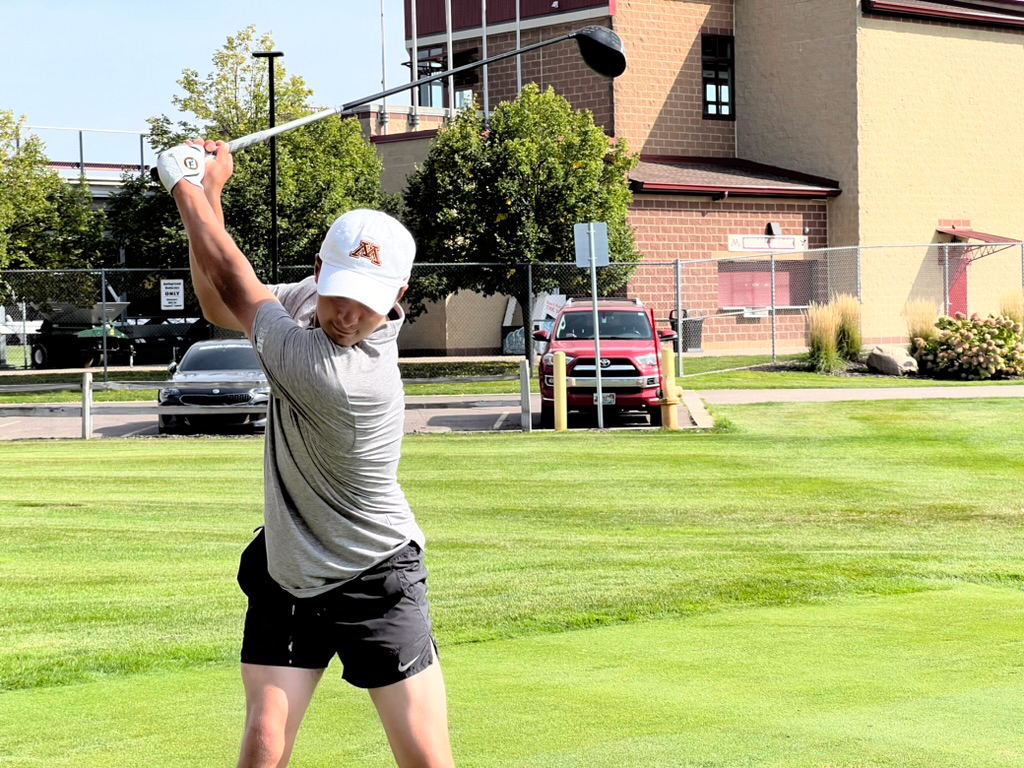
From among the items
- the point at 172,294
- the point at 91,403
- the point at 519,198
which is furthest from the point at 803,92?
the point at 91,403

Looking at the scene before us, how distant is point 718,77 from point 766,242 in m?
6.12

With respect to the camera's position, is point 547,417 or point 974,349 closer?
point 547,417

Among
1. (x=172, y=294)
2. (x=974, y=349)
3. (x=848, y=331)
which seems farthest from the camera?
(x=848, y=331)

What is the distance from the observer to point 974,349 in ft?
91.4

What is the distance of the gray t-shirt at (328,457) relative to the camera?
3.52 m

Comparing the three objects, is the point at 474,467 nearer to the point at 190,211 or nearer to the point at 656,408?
the point at 656,408

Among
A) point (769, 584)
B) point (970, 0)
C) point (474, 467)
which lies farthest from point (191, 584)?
point (970, 0)

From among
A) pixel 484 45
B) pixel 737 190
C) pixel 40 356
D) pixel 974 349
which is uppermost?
pixel 484 45

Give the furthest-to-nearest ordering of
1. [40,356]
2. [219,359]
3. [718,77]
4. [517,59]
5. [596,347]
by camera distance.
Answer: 1. [718,77]
2. [517,59]
3. [40,356]
4. [219,359]
5. [596,347]

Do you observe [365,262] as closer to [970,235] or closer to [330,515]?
[330,515]

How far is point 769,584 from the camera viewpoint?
30.2 ft

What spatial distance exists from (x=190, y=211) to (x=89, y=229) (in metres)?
39.3

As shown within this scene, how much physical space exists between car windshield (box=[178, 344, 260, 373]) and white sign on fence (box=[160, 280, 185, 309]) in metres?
6.96

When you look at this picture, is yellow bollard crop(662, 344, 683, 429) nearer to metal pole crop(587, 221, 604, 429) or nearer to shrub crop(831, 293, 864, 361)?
metal pole crop(587, 221, 604, 429)
